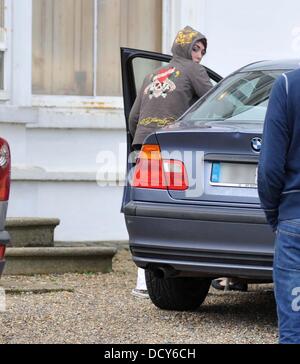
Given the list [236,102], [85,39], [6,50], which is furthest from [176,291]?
[85,39]

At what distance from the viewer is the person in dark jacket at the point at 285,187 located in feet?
14.8

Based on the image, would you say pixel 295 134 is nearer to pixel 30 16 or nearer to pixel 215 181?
pixel 215 181

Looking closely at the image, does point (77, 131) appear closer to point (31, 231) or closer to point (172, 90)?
point (31, 231)

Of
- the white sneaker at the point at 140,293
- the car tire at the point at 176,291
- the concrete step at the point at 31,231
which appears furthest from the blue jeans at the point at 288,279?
the concrete step at the point at 31,231

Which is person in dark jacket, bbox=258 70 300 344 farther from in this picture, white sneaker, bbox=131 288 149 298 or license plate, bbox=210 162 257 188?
white sneaker, bbox=131 288 149 298

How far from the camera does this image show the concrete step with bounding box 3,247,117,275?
8.85m

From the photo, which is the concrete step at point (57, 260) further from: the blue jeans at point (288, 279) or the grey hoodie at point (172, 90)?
the blue jeans at point (288, 279)

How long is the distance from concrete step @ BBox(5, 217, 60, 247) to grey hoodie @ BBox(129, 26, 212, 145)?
2.00 m

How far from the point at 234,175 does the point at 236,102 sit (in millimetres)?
947

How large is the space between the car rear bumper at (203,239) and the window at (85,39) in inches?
173

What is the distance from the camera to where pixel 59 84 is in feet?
36.2

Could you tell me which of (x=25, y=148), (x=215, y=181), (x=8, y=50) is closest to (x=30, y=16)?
(x=8, y=50)

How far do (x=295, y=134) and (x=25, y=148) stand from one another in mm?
6239

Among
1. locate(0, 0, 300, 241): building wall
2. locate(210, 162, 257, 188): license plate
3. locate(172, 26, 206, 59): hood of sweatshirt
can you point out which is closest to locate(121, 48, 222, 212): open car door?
locate(172, 26, 206, 59): hood of sweatshirt
